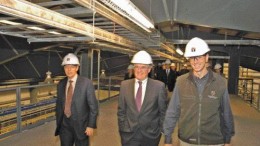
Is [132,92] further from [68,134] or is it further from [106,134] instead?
[106,134]

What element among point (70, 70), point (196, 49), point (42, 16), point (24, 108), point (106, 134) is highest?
point (42, 16)

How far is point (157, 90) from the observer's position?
2461mm

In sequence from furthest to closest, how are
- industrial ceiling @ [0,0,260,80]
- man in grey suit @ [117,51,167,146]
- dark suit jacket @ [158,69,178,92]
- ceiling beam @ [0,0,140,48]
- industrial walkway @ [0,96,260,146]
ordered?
dark suit jacket @ [158,69,178,92] < industrial walkway @ [0,96,260,146] < man in grey suit @ [117,51,167,146] < industrial ceiling @ [0,0,260,80] < ceiling beam @ [0,0,140,48]

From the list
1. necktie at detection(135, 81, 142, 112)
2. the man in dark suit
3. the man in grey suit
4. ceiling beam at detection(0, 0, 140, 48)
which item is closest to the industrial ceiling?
ceiling beam at detection(0, 0, 140, 48)

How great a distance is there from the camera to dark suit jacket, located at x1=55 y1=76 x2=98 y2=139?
264 cm

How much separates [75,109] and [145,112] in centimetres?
77

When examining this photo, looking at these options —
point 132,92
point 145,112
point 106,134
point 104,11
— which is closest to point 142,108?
point 145,112

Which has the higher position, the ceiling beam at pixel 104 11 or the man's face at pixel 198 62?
the ceiling beam at pixel 104 11

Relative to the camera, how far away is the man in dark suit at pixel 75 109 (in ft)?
8.67

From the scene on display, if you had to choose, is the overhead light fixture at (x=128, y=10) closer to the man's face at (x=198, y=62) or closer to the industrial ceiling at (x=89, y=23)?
the industrial ceiling at (x=89, y=23)

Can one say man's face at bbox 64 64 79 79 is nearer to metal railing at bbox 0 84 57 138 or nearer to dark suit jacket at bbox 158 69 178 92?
metal railing at bbox 0 84 57 138

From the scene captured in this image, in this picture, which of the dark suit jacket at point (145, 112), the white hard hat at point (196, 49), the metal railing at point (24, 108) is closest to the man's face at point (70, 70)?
the dark suit jacket at point (145, 112)

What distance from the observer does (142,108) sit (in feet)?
7.86

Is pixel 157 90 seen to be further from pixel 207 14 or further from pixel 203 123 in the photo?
pixel 207 14
